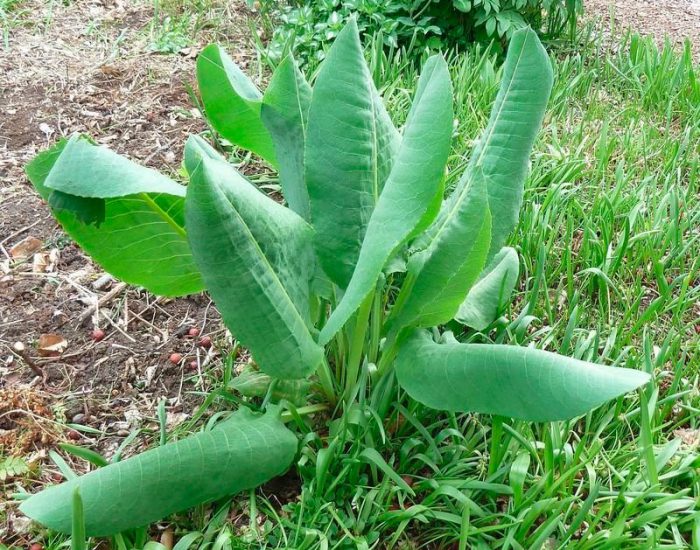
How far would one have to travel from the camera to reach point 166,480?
1.09 metres

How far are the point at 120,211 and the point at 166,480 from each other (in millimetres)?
478

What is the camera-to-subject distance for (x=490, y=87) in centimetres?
258

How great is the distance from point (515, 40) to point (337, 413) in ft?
2.84

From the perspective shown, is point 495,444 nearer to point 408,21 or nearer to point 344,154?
point 344,154

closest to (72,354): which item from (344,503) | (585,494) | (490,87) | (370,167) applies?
(344,503)

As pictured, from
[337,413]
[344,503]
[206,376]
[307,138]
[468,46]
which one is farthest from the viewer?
[468,46]

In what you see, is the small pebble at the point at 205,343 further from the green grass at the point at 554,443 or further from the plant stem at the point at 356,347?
the plant stem at the point at 356,347

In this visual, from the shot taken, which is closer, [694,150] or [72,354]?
[72,354]

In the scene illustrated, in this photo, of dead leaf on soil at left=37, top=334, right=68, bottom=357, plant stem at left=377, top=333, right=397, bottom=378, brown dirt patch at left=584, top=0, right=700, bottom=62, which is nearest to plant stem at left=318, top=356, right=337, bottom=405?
plant stem at left=377, top=333, right=397, bottom=378

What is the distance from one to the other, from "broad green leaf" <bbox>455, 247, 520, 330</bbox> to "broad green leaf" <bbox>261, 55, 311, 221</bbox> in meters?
0.41

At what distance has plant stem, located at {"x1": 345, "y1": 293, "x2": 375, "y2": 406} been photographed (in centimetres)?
131

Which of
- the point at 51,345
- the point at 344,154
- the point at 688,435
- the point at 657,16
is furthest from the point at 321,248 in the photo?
the point at 657,16

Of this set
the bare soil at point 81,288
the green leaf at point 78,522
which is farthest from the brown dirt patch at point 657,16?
the green leaf at point 78,522

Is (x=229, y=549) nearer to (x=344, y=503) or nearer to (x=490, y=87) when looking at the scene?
(x=344, y=503)
